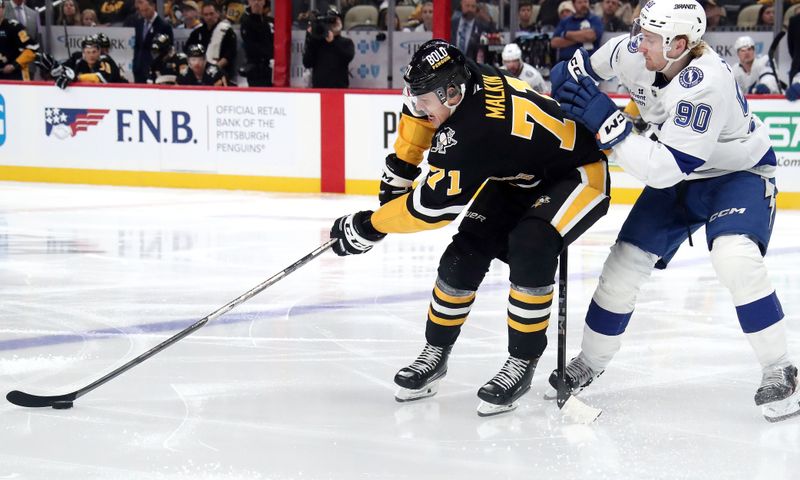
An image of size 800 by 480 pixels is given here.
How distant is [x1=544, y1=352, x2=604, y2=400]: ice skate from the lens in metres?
3.51

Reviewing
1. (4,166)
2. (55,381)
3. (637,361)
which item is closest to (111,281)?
(55,381)

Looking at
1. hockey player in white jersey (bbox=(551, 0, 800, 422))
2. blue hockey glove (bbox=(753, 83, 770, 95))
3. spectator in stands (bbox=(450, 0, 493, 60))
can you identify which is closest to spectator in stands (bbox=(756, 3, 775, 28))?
blue hockey glove (bbox=(753, 83, 770, 95))

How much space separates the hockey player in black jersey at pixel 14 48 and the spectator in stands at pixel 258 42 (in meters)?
2.08

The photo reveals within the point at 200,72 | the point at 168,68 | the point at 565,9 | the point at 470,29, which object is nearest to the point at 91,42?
the point at 168,68

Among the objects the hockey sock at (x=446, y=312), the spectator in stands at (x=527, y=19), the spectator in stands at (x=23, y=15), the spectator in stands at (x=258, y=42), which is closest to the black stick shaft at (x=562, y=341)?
the hockey sock at (x=446, y=312)

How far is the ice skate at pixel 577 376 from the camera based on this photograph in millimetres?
3514

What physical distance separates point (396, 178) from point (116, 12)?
863cm

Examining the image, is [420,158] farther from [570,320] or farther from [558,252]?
[570,320]

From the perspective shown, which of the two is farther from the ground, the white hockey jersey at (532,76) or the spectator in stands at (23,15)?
the spectator in stands at (23,15)

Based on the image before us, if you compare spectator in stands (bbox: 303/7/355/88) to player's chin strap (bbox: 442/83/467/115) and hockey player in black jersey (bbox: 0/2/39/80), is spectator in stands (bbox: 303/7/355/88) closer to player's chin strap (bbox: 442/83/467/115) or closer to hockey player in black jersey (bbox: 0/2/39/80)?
hockey player in black jersey (bbox: 0/2/39/80)

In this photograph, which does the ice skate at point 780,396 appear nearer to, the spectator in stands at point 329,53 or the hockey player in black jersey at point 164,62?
the spectator in stands at point 329,53

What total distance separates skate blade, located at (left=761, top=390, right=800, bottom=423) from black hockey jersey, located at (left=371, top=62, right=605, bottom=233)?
0.86 m

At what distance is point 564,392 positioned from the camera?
3.37 metres

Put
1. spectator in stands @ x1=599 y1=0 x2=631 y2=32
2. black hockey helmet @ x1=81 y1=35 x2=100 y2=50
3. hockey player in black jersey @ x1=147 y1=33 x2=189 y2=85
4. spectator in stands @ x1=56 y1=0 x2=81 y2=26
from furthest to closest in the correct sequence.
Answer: spectator in stands @ x1=56 y1=0 x2=81 y2=26, black hockey helmet @ x1=81 y1=35 x2=100 y2=50, hockey player in black jersey @ x1=147 y1=33 x2=189 y2=85, spectator in stands @ x1=599 y1=0 x2=631 y2=32
